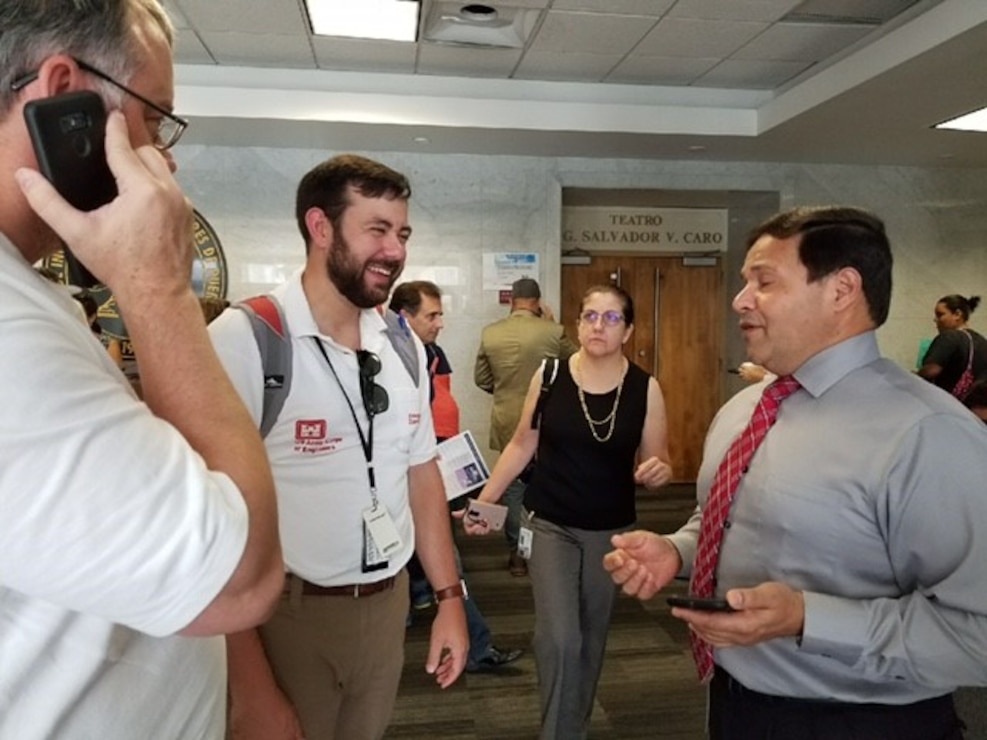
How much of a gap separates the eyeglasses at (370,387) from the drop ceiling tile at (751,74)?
4289mm

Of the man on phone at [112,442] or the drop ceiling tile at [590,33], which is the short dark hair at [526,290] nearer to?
the drop ceiling tile at [590,33]

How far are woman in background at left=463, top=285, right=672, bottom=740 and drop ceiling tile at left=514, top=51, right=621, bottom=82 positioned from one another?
2693 mm

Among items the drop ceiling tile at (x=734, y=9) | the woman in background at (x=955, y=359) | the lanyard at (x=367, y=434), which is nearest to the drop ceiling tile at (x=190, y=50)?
the drop ceiling tile at (x=734, y=9)

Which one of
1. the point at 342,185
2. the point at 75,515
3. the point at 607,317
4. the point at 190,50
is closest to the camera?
the point at 75,515

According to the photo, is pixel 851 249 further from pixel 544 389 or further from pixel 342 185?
pixel 544 389

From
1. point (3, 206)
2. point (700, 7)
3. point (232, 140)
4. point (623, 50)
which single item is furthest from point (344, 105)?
point (3, 206)

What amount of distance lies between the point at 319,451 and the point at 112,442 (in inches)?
39.8

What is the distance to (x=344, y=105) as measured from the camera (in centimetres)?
521

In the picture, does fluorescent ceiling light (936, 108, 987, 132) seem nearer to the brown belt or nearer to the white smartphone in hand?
the white smartphone in hand

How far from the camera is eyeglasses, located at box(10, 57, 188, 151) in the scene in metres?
0.65

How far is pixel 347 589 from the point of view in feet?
5.28

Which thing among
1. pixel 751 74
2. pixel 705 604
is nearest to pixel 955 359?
pixel 751 74

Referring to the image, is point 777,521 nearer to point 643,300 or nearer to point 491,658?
point 491,658

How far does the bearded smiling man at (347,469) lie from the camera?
5.09 feet
